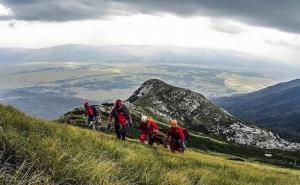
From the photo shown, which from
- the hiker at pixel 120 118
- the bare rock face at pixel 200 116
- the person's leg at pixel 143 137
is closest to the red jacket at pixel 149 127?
the person's leg at pixel 143 137

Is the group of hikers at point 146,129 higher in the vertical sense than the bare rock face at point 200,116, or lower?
higher

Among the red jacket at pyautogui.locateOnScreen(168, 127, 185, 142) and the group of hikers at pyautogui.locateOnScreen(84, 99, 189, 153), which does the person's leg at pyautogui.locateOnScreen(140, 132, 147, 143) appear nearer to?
the group of hikers at pyautogui.locateOnScreen(84, 99, 189, 153)

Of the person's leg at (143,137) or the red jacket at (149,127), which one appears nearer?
the person's leg at (143,137)

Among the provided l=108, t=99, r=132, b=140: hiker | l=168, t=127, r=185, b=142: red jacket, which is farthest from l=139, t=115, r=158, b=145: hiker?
l=108, t=99, r=132, b=140: hiker

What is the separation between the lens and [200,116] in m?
180

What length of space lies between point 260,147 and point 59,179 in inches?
6782

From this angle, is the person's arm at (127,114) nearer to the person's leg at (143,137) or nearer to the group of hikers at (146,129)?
the group of hikers at (146,129)

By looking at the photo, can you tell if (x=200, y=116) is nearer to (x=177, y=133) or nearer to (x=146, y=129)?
(x=146, y=129)

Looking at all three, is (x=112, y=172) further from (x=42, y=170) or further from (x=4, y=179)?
(x=4, y=179)

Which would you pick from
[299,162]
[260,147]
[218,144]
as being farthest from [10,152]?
[260,147]

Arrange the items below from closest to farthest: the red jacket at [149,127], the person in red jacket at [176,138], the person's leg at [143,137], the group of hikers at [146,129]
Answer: the group of hikers at [146,129] < the person in red jacket at [176,138] < the person's leg at [143,137] < the red jacket at [149,127]

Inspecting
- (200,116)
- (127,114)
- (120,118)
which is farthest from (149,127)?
Answer: (200,116)

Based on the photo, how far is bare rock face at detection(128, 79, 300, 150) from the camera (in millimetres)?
175875

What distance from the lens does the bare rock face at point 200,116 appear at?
577 ft
